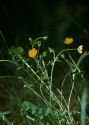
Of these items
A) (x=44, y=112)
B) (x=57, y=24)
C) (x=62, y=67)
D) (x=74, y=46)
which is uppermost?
(x=57, y=24)

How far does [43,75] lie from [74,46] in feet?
4.34

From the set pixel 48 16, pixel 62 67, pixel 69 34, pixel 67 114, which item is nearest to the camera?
pixel 67 114

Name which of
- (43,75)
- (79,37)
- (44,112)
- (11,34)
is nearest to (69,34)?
(79,37)

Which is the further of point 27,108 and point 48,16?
point 48,16

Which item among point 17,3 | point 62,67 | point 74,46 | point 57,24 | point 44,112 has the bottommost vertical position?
point 44,112

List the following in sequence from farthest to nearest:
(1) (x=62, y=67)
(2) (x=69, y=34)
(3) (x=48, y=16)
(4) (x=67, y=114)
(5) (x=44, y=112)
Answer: (2) (x=69, y=34)
(3) (x=48, y=16)
(1) (x=62, y=67)
(4) (x=67, y=114)
(5) (x=44, y=112)

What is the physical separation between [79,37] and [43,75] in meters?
1.50

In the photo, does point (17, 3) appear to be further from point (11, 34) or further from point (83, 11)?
point (83, 11)

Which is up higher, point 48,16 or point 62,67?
point 48,16

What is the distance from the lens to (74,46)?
3592 mm

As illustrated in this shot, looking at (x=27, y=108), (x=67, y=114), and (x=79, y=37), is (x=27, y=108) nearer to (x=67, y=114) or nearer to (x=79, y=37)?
(x=67, y=114)

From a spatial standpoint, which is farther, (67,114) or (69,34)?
(69,34)

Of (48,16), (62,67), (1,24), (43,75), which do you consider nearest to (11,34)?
(1,24)

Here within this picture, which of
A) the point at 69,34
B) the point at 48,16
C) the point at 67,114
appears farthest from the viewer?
the point at 69,34
